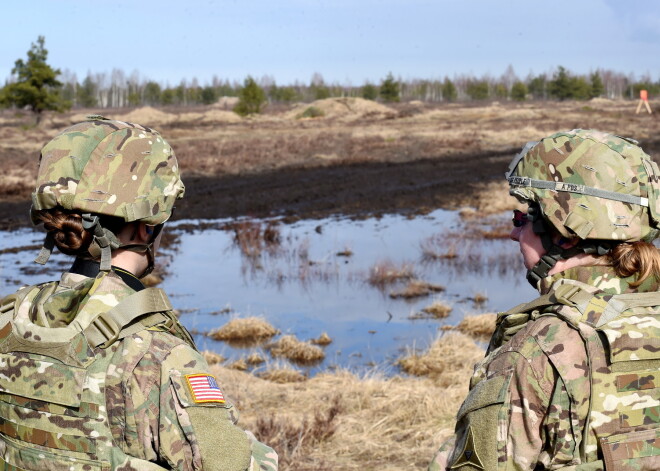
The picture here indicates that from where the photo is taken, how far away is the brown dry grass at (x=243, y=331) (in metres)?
9.78

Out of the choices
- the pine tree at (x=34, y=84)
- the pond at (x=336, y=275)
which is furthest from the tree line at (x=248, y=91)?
the pond at (x=336, y=275)

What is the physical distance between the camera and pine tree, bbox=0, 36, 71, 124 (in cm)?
4728

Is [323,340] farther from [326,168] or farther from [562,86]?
[562,86]

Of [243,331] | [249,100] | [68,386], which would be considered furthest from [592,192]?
[249,100]

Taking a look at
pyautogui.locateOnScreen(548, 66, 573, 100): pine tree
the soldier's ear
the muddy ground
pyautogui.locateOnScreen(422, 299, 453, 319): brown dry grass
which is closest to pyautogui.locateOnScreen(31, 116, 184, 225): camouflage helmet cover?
the soldier's ear

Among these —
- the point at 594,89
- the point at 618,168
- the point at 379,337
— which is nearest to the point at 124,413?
the point at 618,168

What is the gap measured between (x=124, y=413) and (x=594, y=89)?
10686 cm

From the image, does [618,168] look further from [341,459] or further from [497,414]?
[341,459]

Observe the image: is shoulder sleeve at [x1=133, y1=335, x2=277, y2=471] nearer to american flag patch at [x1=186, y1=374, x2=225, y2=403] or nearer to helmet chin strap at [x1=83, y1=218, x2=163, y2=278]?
american flag patch at [x1=186, y1=374, x2=225, y2=403]

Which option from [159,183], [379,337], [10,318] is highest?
[159,183]

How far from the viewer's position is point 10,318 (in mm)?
2574

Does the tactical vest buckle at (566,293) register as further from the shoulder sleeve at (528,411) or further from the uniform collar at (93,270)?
the uniform collar at (93,270)

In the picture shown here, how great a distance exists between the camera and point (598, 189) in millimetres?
2641

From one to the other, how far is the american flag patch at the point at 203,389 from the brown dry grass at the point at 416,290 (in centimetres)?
938
